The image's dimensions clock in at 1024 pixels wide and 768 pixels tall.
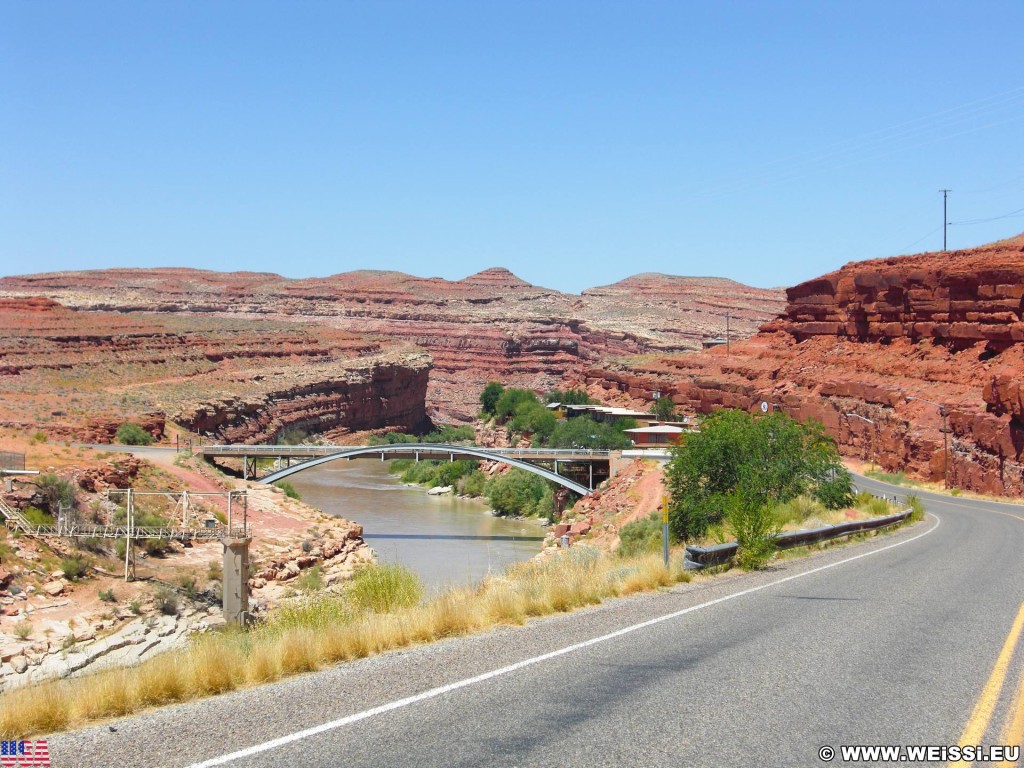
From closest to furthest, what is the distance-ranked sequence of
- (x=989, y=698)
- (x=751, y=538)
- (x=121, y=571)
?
(x=989, y=698)
(x=751, y=538)
(x=121, y=571)

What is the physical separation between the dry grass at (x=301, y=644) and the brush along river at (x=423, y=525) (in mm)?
16736

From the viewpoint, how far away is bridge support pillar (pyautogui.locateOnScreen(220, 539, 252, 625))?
2898 cm

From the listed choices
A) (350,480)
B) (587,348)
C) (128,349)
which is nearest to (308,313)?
(587,348)

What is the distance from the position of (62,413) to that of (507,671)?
59569 mm

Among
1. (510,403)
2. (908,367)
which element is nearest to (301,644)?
(908,367)

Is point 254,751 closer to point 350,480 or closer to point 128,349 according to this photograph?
point 350,480

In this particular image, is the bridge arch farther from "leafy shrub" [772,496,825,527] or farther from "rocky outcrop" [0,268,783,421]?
"rocky outcrop" [0,268,783,421]

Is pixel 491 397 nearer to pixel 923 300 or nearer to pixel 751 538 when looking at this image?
pixel 923 300

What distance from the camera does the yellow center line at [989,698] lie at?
6.83 metres

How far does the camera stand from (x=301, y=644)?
9.04 metres

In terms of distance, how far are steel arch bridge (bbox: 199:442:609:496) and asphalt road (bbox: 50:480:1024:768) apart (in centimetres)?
4753

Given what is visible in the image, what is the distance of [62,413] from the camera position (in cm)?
6212

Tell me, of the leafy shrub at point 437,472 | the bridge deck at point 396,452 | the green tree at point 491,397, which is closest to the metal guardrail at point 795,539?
the bridge deck at point 396,452

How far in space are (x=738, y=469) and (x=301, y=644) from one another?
1913cm
